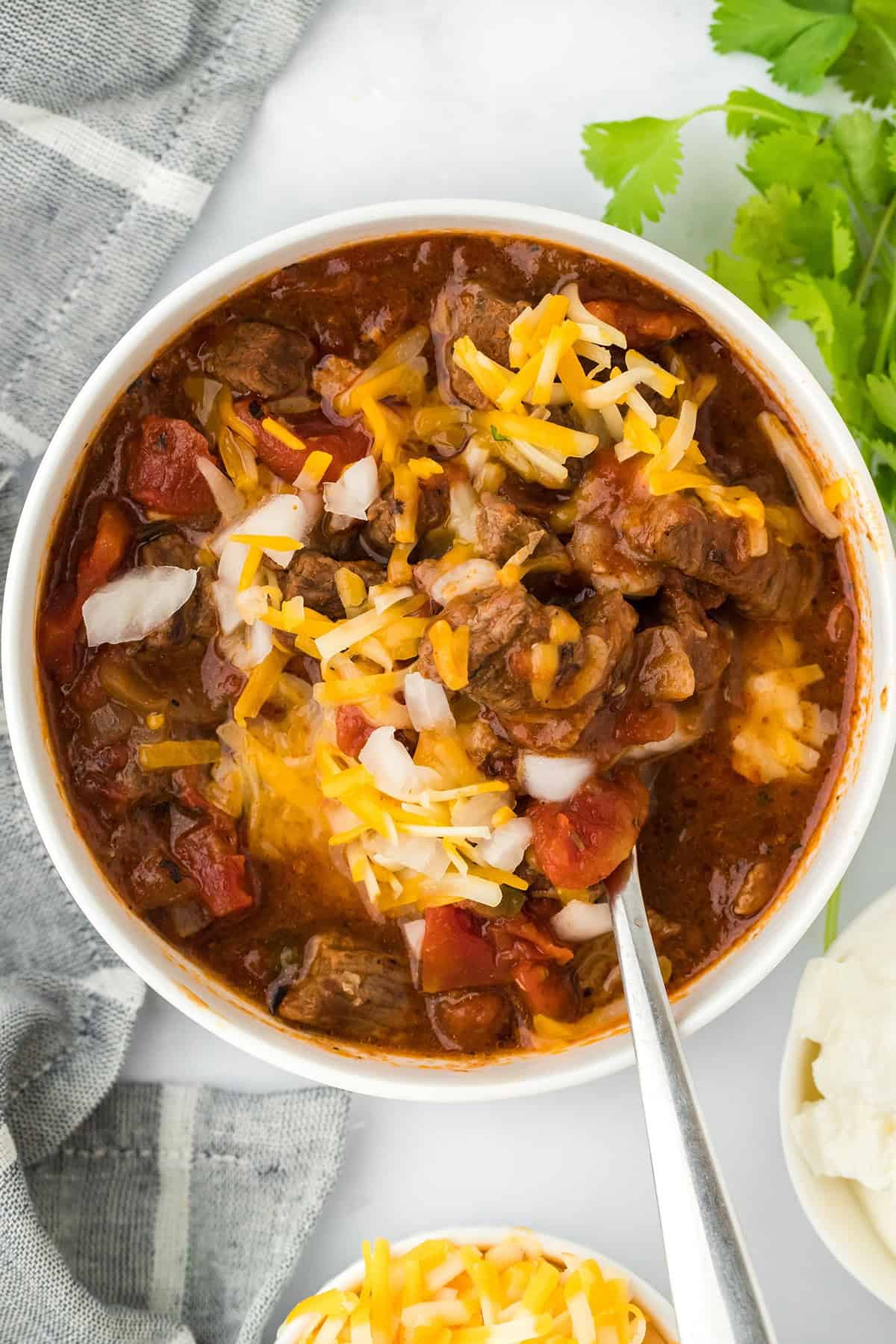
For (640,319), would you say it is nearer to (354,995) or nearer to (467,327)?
(467,327)

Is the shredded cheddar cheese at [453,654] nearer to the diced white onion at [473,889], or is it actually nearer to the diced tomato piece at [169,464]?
the diced white onion at [473,889]

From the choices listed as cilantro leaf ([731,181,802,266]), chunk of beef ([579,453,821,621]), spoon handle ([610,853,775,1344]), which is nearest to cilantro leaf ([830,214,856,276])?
cilantro leaf ([731,181,802,266])

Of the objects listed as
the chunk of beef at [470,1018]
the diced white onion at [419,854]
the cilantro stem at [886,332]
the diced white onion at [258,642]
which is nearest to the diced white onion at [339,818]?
the diced white onion at [419,854]

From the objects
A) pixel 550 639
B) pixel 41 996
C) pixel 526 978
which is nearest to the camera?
pixel 550 639

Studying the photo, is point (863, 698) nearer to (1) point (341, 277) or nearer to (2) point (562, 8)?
(1) point (341, 277)

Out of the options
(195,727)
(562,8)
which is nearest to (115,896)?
(195,727)

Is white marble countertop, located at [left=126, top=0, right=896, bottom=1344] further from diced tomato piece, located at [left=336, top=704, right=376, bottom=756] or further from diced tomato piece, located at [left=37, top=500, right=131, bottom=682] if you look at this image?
diced tomato piece, located at [left=336, top=704, right=376, bottom=756]
